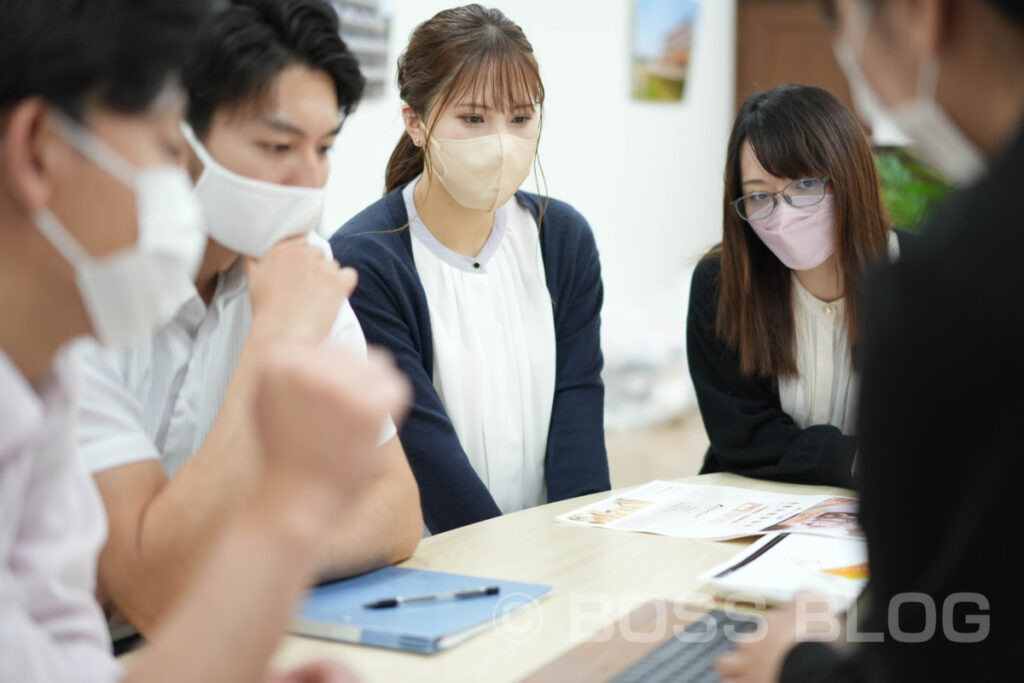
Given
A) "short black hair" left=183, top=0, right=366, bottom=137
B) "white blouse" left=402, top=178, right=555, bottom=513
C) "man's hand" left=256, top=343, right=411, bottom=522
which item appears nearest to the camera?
"man's hand" left=256, top=343, right=411, bottom=522

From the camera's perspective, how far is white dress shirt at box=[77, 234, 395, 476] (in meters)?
1.37

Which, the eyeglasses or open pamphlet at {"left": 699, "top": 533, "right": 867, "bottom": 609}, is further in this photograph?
the eyeglasses

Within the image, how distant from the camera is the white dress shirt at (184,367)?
4.50ft

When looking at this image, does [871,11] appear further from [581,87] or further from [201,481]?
[581,87]

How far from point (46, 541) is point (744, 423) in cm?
147

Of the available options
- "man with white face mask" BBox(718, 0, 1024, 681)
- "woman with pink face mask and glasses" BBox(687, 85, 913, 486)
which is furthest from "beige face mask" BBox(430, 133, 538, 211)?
"man with white face mask" BBox(718, 0, 1024, 681)

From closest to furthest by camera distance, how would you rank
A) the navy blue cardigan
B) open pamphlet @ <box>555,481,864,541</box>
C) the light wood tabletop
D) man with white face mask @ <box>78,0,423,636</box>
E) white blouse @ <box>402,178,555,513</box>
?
1. the light wood tabletop
2. man with white face mask @ <box>78,0,423,636</box>
3. open pamphlet @ <box>555,481,864,541</box>
4. the navy blue cardigan
5. white blouse @ <box>402,178,555,513</box>

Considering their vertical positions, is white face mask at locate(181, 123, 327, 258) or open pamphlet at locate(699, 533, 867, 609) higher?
white face mask at locate(181, 123, 327, 258)

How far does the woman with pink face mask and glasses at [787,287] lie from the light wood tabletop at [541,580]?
9.9 inches

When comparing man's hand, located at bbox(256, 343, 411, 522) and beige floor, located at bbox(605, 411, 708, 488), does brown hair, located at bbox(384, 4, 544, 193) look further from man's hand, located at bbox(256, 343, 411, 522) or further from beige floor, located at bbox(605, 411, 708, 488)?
beige floor, located at bbox(605, 411, 708, 488)

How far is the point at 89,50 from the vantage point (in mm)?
750

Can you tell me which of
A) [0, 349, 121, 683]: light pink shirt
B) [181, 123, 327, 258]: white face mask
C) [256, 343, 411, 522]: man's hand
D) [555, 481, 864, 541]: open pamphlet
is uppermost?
[181, 123, 327, 258]: white face mask

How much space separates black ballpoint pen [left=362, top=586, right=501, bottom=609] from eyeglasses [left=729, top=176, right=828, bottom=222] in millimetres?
1101

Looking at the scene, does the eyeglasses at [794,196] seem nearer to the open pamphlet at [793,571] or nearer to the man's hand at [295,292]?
the open pamphlet at [793,571]
